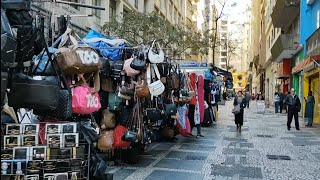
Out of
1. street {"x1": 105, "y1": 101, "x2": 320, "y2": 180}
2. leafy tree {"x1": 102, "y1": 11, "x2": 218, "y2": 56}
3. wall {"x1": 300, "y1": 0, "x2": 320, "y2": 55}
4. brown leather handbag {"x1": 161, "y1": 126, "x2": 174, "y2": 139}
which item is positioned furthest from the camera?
wall {"x1": 300, "y1": 0, "x2": 320, "y2": 55}

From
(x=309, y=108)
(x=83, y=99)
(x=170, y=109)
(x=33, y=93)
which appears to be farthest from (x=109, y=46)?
(x=309, y=108)

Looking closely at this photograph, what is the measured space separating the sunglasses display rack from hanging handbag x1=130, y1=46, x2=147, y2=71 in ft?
11.6

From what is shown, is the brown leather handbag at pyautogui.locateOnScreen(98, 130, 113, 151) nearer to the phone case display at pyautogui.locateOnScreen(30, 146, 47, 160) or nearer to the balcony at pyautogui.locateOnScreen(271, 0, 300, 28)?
the phone case display at pyautogui.locateOnScreen(30, 146, 47, 160)

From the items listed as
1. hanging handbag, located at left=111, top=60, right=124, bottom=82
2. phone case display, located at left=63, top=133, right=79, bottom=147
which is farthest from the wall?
phone case display, located at left=63, top=133, right=79, bottom=147

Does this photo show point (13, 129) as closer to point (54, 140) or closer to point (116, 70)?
point (54, 140)

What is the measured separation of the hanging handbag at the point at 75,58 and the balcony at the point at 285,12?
25.0 metres

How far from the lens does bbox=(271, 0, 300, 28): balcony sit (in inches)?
1131

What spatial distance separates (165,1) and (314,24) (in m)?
26.2

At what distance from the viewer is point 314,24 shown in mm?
22719

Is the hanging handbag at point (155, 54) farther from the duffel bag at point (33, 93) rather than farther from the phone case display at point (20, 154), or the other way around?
the phone case display at point (20, 154)

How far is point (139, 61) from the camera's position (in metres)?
8.23

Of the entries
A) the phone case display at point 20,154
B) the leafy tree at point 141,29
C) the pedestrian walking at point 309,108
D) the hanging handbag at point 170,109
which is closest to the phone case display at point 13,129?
the phone case display at point 20,154

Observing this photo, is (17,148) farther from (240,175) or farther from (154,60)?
(240,175)

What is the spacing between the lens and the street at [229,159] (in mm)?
8148
